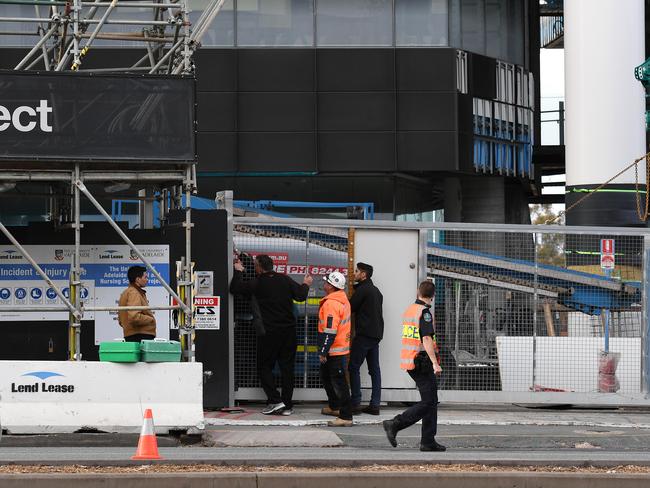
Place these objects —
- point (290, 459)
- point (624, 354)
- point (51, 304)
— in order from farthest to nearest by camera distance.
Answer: point (624, 354) < point (51, 304) < point (290, 459)

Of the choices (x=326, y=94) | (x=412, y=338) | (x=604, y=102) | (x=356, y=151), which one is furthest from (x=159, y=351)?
(x=604, y=102)

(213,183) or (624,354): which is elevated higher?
(213,183)

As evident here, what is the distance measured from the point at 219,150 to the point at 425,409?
21985mm

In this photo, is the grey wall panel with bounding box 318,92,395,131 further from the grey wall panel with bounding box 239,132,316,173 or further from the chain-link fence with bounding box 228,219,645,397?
the chain-link fence with bounding box 228,219,645,397

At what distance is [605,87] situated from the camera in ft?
115

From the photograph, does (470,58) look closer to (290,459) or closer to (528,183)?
(528,183)

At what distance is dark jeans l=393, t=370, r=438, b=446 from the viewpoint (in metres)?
12.0

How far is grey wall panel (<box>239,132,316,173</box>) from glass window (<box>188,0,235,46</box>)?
8.36 ft
